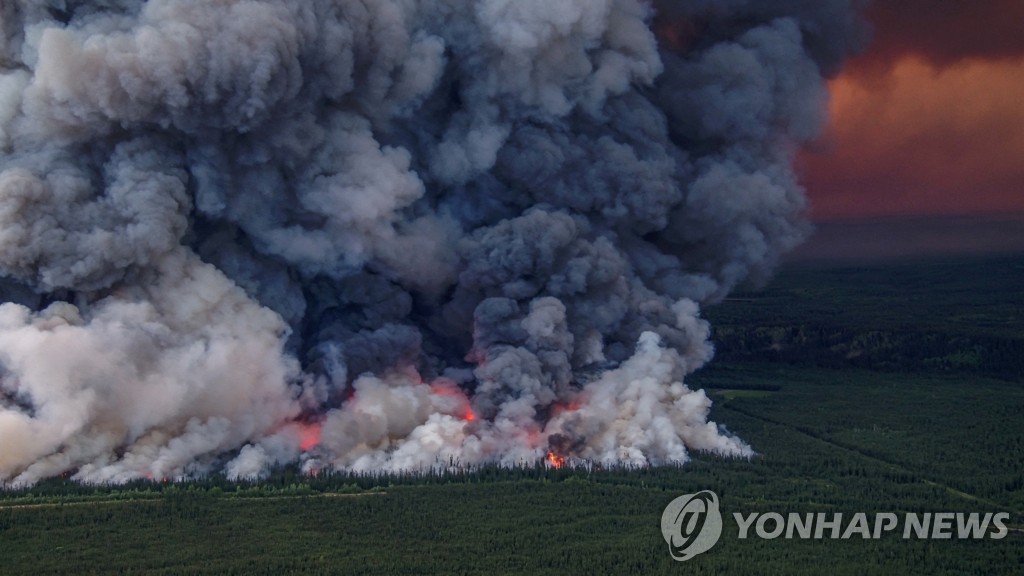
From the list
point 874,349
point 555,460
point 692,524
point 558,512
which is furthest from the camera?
point 874,349

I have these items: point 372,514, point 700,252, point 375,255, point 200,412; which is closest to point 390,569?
point 372,514

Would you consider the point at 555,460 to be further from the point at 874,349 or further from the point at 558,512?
the point at 874,349

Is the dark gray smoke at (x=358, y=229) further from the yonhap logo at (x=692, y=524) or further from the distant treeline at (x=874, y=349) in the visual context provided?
the distant treeline at (x=874, y=349)

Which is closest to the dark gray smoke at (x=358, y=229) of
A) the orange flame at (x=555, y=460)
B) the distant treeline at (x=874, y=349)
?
the orange flame at (x=555, y=460)

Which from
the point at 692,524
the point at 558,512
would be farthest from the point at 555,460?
the point at 692,524

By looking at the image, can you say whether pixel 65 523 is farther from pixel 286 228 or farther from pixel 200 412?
pixel 286 228

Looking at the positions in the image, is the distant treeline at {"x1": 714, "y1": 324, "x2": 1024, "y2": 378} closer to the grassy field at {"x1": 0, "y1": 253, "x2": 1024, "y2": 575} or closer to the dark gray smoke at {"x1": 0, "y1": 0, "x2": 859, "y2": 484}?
the grassy field at {"x1": 0, "y1": 253, "x2": 1024, "y2": 575}

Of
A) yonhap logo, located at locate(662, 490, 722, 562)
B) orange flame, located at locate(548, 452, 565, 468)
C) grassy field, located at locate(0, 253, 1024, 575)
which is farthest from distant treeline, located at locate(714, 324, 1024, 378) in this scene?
yonhap logo, located at locate(662, 490, 722, 562)
